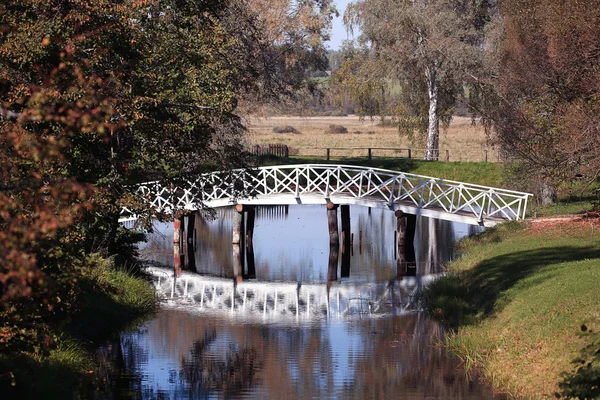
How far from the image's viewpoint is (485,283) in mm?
21234

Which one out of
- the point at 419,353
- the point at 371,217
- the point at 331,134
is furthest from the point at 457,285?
the point at 331,134

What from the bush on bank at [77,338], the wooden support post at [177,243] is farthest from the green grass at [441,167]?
the bush on bank at [77,338]

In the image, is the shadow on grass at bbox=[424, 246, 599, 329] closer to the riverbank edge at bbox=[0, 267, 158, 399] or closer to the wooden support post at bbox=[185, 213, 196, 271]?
the riverbank edge at bbox=[0, 267, 158, 399]

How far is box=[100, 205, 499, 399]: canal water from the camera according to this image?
51.0 feet

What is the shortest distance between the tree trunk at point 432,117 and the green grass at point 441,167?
1.22m

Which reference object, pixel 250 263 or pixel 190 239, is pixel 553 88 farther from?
pixel 190 239

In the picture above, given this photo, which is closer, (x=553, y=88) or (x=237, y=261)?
(x=553, y=88)

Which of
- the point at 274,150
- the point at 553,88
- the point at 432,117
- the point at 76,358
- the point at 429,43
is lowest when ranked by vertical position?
the point at 76,358

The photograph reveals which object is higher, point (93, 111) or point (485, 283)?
point (93, 111)

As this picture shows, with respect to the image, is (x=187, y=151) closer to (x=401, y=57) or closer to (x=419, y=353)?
(x=419, y=353)

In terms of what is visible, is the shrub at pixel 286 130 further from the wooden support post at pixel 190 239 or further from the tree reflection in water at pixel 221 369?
the tree reflection in water at pixel 221 369

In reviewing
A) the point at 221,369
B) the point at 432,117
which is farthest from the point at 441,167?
the point at 221,369

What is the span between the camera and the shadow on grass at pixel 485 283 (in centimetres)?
1970

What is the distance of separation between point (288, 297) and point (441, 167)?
2577cm
